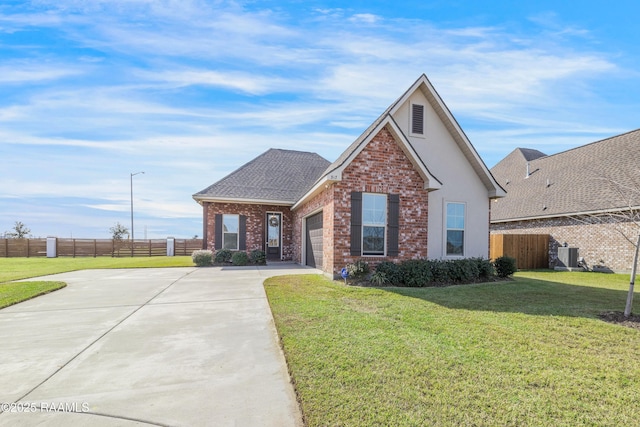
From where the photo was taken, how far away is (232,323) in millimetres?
5727

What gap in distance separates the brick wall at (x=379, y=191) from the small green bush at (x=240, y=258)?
6083mm

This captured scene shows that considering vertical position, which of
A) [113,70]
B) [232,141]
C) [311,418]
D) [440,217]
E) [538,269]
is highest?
[113,70]

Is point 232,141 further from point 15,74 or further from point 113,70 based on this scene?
point 15,74

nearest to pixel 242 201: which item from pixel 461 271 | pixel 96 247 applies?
pixel 461 271

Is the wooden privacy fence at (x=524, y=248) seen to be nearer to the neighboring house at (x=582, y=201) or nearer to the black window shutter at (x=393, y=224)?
the neighboring house at (x=582, y=201)

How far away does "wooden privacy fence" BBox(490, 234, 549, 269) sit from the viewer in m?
17.0

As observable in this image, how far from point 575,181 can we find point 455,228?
10928mm

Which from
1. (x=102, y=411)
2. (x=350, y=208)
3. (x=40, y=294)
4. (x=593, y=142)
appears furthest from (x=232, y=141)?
(x=593, y=142)

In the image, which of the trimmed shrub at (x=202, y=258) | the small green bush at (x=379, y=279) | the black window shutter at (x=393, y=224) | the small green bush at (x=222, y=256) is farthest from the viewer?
the small green bush at (x=222, y=256)

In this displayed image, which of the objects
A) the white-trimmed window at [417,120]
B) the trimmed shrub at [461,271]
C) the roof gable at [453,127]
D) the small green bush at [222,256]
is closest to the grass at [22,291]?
the small green bush at [222,256]

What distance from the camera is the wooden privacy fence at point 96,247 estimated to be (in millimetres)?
25969

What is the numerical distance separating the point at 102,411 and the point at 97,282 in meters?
9.08

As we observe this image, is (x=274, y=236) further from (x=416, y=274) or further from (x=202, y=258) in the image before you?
(x=416, y=274)

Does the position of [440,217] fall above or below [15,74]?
below
